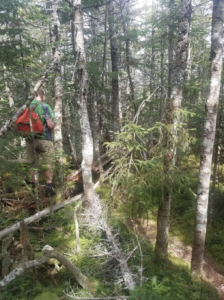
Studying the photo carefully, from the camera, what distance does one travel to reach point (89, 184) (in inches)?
261

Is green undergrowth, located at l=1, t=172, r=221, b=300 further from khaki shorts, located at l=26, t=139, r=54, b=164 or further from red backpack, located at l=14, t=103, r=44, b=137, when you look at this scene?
red backpack, located at l=14, t=103, r=44, b=137

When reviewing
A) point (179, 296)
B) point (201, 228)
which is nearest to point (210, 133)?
point (201, 228)

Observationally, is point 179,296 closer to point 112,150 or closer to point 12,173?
point 112,150

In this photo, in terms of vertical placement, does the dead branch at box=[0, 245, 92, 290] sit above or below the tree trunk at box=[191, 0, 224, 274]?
below

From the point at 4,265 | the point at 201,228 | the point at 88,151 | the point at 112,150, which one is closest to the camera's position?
the point at 112,150

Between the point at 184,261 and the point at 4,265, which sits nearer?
the point at 4,265

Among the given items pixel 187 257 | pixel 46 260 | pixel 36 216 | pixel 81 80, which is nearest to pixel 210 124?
pixel 81 80

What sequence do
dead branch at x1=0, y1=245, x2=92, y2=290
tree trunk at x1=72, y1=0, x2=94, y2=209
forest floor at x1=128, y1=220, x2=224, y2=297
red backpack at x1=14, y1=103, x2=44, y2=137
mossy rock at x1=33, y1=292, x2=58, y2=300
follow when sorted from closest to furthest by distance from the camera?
dead branch at x1=0, y1=245, x2=92, y2=290, mossy rock at x1=33, y1=292, x2=58, y2=300, red backpack at x1=14, y1=103, x2=44, y2=137, tree trunk at x1=72, y1=0, x2=94, y2=209, forest floor at x1=128, y1=220, x2=224, y2=297

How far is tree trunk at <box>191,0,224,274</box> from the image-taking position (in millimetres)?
5293

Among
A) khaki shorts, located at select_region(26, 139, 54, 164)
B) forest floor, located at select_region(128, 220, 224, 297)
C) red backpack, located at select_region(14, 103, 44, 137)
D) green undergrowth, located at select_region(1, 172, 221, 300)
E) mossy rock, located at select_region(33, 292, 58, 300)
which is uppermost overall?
red backpack, located at select_region(14, 103, 44, 137)

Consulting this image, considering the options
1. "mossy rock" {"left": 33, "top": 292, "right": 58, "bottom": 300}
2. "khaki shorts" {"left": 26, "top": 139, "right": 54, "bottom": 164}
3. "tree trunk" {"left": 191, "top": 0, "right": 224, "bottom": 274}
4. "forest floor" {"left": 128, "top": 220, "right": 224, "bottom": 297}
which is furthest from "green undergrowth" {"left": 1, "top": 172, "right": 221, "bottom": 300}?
"khaki shorts" {"left": 26, "top": 139, "right": 54, "bottom": 164}

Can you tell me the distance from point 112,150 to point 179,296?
3.87m

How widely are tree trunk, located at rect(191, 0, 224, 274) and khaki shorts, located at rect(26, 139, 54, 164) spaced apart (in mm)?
4411

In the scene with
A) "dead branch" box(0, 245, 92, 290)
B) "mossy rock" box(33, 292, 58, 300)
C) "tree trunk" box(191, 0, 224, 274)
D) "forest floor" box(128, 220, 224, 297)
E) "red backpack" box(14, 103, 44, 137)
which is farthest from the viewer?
"forest floor" box(128, 220, 224, 297)
